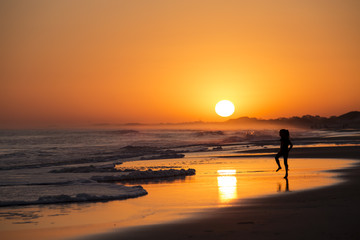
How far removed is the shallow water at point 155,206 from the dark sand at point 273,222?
66 centimetres

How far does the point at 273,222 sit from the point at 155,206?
346cm

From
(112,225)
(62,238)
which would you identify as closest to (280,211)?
(112,225)

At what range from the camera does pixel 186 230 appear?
8.00 metres

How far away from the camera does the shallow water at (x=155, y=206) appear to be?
8.69 metres

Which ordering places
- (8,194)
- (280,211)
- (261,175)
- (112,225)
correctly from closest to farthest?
(112,225), (280,211), (8,194), (261,175)

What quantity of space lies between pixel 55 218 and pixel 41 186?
5980 millimetres

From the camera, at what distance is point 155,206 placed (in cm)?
1080

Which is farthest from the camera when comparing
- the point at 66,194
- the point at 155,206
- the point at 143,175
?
the point at 143,175

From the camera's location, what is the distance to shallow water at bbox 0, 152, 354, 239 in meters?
8.69

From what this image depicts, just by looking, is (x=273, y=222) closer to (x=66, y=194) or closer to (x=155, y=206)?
(x=155, y=206)

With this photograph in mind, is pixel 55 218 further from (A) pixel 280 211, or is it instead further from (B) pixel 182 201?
(A) pixel 280 211

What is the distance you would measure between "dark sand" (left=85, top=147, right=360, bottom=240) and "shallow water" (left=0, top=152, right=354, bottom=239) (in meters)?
0.66

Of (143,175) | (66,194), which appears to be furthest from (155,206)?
(143,175)

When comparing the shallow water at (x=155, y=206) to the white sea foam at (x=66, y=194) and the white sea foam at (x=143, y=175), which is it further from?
the white sea foam at (x=143, y=175)
